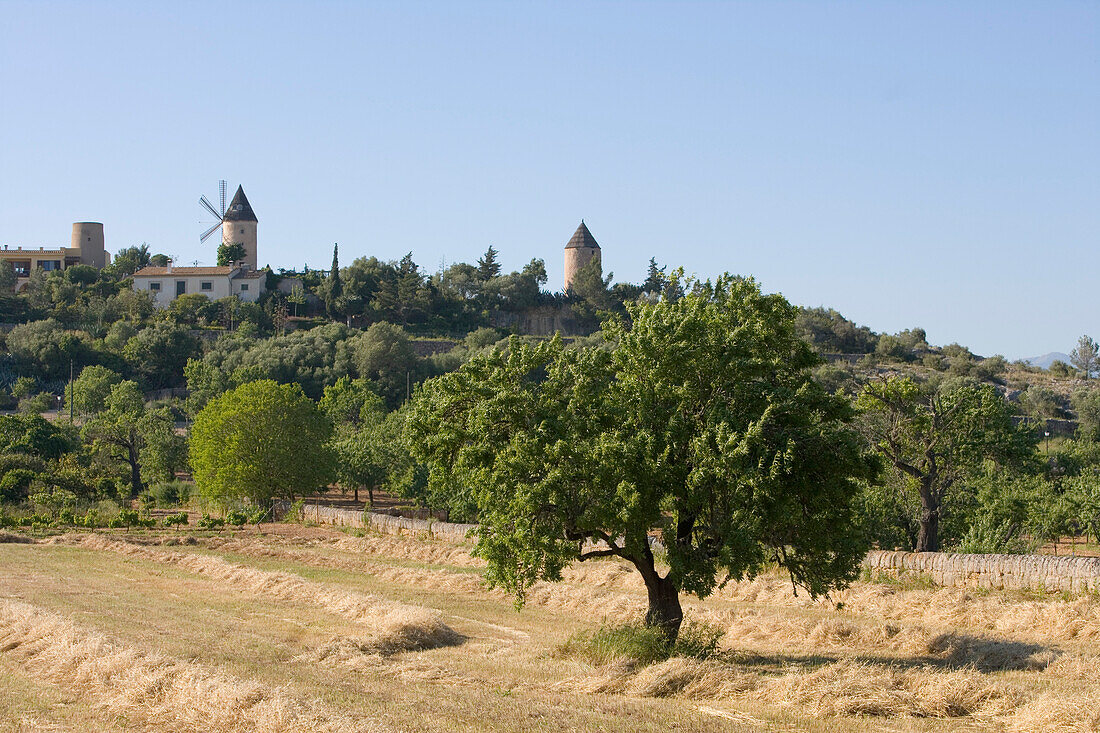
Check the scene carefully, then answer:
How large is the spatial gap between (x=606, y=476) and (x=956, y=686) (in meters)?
5.67

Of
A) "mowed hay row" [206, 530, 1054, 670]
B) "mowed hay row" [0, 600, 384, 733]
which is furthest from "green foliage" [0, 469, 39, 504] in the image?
"mowed hay row" [0, 600, 384, 733]

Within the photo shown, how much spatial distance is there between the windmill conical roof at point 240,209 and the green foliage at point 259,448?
99.0 meters

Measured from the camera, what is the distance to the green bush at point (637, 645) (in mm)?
15875

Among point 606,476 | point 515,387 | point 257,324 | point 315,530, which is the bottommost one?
point 315,530

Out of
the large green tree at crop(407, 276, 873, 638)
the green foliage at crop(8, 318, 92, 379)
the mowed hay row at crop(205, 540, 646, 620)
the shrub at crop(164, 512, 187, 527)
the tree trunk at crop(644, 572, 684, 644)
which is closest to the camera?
the large green tree at crop(407, 276, 873, 638)

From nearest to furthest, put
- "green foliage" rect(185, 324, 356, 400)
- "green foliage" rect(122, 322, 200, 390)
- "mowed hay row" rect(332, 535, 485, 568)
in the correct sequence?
"mowed hay row" rect(332, 535, 485, 568) → "green foliage" rect(185, 324, 356, 400) → "green foliage" rect(122, 322, 200, 390)

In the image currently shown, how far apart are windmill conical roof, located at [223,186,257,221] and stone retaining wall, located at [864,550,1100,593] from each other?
130 meters

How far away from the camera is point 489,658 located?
678 inches

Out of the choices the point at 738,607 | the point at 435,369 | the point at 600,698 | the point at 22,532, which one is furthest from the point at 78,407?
the point at 600,698

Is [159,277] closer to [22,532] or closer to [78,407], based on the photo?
[78,407]

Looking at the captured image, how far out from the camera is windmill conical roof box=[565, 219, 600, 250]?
14488cm

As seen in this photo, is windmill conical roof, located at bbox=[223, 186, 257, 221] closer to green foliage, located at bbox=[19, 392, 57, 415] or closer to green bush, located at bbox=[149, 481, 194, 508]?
green foliage, located at bbox=[19, 392, 57, 415]

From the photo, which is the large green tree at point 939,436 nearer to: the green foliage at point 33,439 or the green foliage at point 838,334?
the green foliage at point 33,439

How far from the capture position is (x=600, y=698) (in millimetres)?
14000
